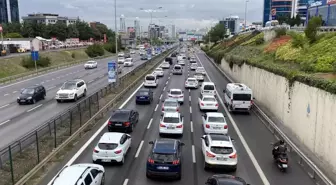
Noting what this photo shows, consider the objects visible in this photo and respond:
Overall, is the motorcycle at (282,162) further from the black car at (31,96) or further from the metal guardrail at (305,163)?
the black car at (31,96)

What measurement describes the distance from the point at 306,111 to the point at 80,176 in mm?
14208

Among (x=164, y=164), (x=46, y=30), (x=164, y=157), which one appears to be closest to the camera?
(x=164, y=164)

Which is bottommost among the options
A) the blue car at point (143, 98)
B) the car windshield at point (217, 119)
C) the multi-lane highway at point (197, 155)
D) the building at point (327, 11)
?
the multi-lane highway at point (197, 155)

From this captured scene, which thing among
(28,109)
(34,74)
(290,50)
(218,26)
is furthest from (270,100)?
(218,26)

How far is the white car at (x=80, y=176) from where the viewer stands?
11.6m

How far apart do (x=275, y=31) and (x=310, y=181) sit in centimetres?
4703

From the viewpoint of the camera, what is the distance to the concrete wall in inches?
660

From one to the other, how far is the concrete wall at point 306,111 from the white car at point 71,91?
17919 millimetres

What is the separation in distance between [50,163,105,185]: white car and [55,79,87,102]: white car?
801 inches

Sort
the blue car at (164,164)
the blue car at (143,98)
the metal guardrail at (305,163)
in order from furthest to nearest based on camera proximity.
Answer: the blue car at (143,98)
the metal guardrail at (305,163)
the blue car at (164,164)

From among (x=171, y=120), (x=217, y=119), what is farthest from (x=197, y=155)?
(x=217, y=119)

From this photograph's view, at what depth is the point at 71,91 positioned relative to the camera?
109 ft

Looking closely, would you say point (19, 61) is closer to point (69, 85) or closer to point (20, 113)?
point (69, 85)

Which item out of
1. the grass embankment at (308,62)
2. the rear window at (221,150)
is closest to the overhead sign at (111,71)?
the grass embankment at (308,62)
